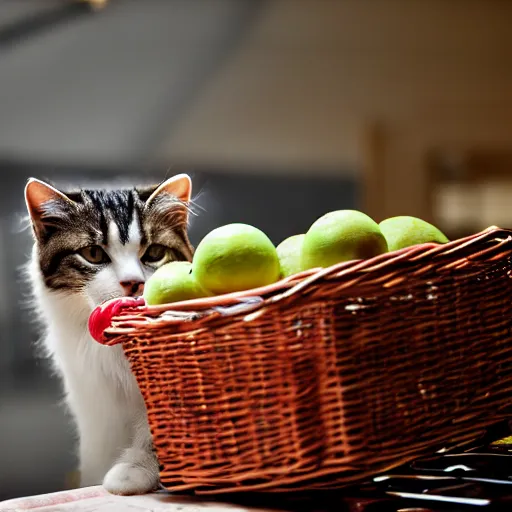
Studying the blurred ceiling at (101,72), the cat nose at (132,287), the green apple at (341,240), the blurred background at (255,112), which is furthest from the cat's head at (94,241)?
the blurred ceiling at (101,72)

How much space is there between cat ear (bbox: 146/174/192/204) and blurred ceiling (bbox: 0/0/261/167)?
1.01 m

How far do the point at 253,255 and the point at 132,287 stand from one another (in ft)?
0.65

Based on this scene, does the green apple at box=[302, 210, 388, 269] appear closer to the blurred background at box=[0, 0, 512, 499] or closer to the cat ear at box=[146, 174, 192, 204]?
the cat ear at box=[146, 174, 192, 204]

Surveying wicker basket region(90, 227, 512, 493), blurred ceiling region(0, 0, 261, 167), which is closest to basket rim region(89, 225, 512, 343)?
wicker basket region(90, 227, 512, 493)

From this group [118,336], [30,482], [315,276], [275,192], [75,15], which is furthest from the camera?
[275,192]

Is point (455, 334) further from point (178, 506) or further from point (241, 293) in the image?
point (178, 506)

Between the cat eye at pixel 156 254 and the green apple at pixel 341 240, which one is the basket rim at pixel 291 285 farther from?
the cat eye at pixel 156 254

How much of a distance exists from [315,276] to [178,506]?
0.96 feet

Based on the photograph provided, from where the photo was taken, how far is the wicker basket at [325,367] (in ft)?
2.28

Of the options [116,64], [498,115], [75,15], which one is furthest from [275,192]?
[498,115]

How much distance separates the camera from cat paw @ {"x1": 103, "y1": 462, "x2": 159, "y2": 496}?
0.82m

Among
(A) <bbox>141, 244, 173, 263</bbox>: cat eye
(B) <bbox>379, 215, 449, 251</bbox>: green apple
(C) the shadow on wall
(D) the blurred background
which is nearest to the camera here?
(B) <bbox>379, 215, 449, 251</bbox>: green apple

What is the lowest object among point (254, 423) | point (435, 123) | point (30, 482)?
point (30, 482)

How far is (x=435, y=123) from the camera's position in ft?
8.21
